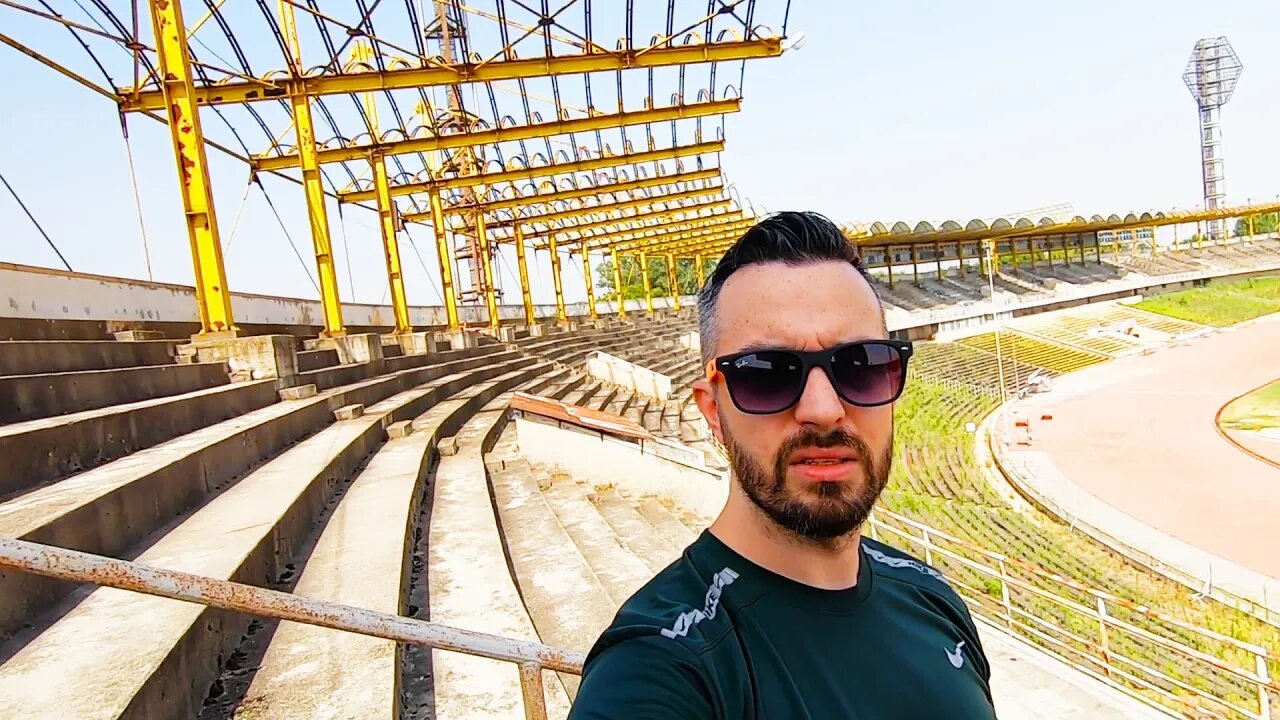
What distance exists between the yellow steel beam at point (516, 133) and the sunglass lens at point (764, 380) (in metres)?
14.8

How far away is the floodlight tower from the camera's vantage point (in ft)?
289

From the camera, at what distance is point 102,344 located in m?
6.44

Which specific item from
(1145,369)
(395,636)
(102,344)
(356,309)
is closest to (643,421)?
(356,309)

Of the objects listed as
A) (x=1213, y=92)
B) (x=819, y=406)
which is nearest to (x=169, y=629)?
(x=819, y=406)

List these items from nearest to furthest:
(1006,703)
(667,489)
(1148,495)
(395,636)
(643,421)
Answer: (395,636)
(1006,703)
(667,489)
(643,421)
(1148,495)

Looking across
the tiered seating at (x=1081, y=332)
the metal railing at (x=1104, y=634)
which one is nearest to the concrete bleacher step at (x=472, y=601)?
the metal railing at (x=1104, y=634)

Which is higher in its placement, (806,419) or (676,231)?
(676,231)

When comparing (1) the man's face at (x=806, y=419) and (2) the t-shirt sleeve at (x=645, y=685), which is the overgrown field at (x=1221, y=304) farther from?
(2) the t-shirt sleeve at (x=645, y=685)

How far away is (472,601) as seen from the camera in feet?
12.4

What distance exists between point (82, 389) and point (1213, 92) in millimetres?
115035

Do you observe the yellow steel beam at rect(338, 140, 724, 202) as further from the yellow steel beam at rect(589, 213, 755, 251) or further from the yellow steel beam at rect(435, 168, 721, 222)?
the yellow steel beam at rect(589, 213, 755, 251)

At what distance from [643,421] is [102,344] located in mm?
11052

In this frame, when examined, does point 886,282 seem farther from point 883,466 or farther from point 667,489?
point 883,466

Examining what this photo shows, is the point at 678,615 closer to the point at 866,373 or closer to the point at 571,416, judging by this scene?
the point at 866,373
